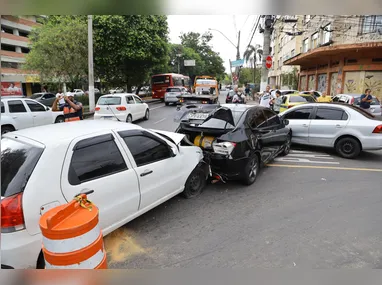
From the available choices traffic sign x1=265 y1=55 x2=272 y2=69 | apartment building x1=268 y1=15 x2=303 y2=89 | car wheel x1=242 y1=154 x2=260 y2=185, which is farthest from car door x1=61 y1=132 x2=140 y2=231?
apartment building x1=268 y1=15 x2=303 y2=89

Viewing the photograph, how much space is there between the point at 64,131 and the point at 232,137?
278 cm

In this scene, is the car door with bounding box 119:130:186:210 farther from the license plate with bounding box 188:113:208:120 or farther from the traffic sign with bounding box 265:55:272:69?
the traffic sign with bounding box 265:55:272:69

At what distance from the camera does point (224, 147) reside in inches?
189

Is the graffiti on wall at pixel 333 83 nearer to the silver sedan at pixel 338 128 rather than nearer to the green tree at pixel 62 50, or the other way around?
the silver sedan at pixel 338 128

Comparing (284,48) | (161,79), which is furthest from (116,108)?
(284,48)

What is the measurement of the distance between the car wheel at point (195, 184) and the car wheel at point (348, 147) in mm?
4332

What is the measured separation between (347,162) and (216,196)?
3985 millimetres

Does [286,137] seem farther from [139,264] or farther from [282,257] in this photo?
[139,264]

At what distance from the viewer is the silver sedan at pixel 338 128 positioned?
6.75m

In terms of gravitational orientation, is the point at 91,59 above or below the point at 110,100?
above

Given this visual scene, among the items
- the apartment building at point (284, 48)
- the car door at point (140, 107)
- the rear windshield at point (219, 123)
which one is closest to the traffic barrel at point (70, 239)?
the rear windshield at point (219, 123)

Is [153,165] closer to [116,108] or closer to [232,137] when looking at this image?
[232,137]

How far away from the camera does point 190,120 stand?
18.6ft

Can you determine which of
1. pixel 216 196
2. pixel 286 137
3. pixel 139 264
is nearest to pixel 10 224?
pixel 139 264
